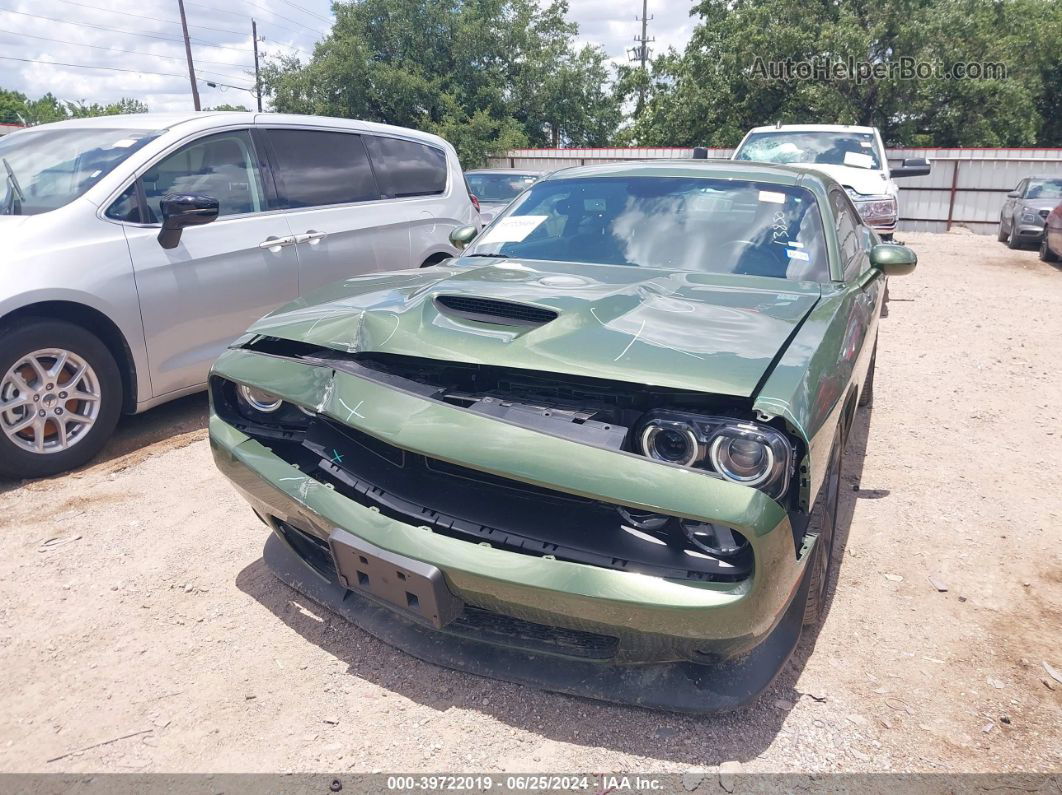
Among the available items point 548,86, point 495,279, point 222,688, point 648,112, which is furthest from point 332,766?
point 548,86

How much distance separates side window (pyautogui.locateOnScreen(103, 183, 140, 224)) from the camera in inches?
158

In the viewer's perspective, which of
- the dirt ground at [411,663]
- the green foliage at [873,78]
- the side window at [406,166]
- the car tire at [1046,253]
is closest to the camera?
the dirt ground at [411,663]

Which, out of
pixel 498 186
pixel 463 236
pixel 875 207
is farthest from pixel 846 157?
pixel 463 236

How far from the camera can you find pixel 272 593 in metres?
2.84

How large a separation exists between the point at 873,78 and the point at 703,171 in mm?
22187

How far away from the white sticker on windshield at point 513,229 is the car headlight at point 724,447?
1.85 meters

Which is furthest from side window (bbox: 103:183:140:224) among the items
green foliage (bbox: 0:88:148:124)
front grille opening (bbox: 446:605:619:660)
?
green foliage (bbox: 0:88:148:124)

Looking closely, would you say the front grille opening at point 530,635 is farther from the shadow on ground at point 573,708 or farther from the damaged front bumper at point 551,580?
the shadow on ground at point 573,708

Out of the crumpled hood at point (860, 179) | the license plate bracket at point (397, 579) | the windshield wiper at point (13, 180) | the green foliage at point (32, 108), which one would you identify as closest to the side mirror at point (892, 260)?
the license plate bracket at point (397, 579)

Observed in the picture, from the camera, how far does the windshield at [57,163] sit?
13.2 ft

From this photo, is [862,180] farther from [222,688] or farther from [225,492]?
[222,688]

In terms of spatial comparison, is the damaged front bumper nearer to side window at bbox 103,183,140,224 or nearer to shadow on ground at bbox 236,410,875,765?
shadow on ground at bbox 236,410,875,765

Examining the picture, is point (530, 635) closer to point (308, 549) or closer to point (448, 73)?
point (308, 549)

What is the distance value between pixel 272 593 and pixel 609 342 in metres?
1.64
